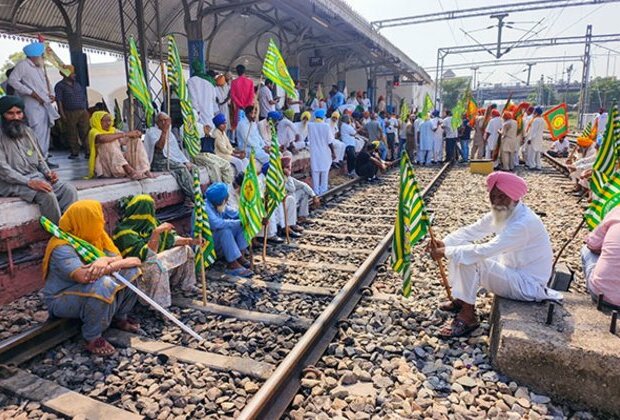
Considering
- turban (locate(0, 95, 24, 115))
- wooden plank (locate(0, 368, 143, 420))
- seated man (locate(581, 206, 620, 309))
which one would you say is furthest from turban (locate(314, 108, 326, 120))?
wooden plank (locate(0, 368, 143, 420))

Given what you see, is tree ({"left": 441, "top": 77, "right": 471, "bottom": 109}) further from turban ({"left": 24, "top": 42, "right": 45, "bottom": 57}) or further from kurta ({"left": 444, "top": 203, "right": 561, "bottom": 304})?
kurta ({"left": 444, "top": 203, "right": 561, "bottom": 304})

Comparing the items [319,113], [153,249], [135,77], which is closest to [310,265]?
[153,249]

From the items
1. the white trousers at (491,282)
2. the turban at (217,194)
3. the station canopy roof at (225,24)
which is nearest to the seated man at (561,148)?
the station canopy roof at (225,24)

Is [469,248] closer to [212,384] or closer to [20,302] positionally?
[212,384]

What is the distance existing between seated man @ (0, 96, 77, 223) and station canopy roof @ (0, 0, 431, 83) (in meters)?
4.19

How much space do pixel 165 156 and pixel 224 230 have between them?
211 centimetres

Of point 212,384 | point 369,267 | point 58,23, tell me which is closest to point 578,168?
point 369,267

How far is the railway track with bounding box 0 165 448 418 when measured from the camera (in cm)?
278

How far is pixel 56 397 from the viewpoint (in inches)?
111

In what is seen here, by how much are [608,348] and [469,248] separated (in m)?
1.11

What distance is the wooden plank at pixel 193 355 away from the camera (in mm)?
3104

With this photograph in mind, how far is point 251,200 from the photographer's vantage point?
5.07m

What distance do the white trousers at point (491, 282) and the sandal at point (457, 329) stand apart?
0.63 feet

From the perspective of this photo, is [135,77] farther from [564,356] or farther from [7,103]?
[564,356]
